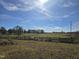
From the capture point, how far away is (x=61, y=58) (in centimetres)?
1138

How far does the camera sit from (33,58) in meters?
11.1

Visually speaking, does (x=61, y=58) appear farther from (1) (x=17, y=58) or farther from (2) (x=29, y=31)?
(2) (x=29, y=31)

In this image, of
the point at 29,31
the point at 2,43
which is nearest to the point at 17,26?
the point at 2,43

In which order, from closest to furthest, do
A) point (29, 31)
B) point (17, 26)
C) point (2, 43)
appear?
point (2, 43), point (17, 26), point (29, 31)

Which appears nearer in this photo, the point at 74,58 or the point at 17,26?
the point at 74,58

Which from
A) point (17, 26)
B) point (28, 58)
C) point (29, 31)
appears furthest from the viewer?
point (29, 31)

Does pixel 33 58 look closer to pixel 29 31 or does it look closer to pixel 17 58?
pixel 17 58

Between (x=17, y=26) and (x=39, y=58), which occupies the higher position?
(x=17, y=26)

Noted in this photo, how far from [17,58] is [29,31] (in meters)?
114

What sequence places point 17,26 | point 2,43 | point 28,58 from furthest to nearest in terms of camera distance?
point 17,26 → point 2,43 → point 28,58

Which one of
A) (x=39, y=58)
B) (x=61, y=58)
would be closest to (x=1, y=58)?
(x=39, y=58)

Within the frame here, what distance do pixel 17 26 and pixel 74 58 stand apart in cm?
5284

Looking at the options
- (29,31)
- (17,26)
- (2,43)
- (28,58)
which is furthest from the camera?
(29,31)

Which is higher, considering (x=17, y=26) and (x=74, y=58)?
(x=17, y=26)
